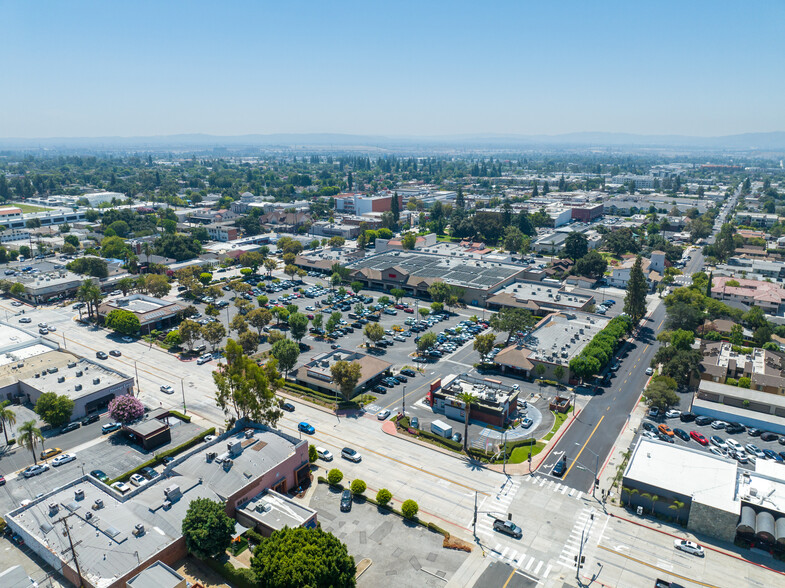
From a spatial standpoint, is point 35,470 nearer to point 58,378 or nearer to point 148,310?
point 58,378

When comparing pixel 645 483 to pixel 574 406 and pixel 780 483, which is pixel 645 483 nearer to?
pixel 780 483

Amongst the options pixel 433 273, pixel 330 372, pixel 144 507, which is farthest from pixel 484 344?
pixel 144 507

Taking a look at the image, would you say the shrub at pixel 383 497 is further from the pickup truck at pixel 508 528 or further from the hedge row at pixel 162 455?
the hedge row at pixel 162 455

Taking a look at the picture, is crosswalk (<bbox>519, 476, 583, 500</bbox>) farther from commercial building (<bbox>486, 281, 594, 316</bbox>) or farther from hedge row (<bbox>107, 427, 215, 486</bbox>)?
commercial building (<bbox>486, 281, 594, 316</bbox>)

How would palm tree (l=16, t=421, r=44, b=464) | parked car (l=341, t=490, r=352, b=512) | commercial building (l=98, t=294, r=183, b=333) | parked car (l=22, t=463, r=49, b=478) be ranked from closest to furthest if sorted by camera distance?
parked car (l=341, t=490, r=352, b=512) → parked car (l=22, t=463, r=49, b=478) → palm tree (l=16, t=421, r=44, b=464) → commercial building (l=98, t=294, r=183, b=333)

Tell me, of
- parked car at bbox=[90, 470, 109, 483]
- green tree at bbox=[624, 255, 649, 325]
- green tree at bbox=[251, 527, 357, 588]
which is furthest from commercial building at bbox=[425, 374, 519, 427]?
green tree at bbox=[624, 255, 649, 325]

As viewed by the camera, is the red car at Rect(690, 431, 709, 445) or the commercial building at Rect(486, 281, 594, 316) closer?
the red car at Rect(690, 431, 709, 445)

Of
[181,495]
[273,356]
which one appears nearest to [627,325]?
[273,356]
